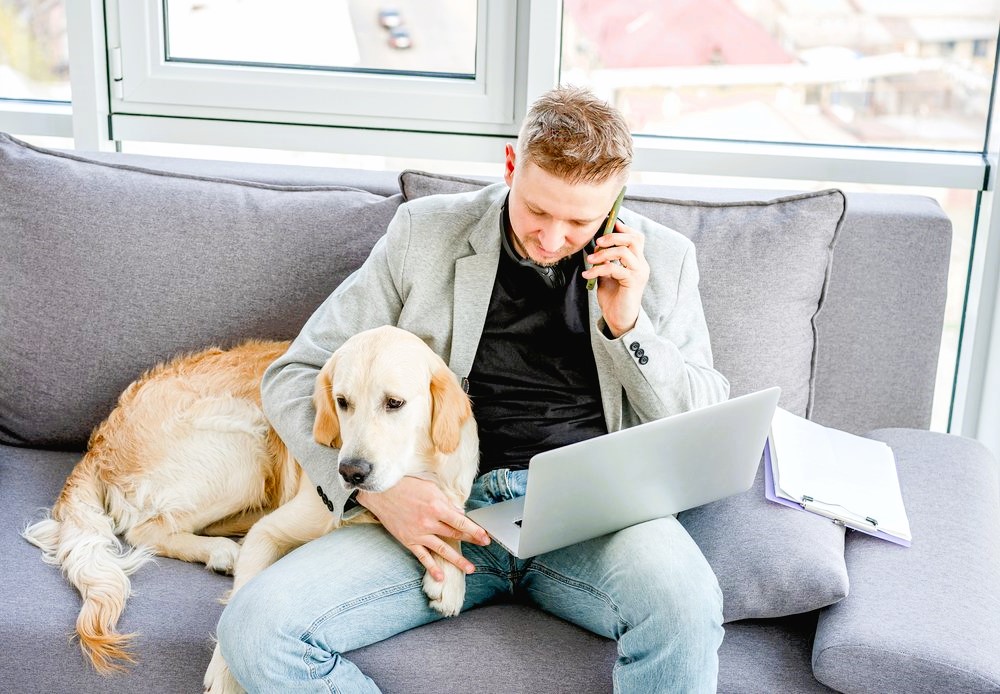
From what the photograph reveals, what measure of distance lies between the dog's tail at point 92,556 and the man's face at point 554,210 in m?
0.94

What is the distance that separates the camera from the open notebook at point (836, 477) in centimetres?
170

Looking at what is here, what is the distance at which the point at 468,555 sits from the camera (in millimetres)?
1660

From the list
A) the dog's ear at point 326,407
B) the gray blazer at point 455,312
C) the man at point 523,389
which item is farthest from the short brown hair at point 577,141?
the dog's ear at point 326,407

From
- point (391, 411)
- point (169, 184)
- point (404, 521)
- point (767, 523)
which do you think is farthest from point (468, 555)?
point (169, 184)

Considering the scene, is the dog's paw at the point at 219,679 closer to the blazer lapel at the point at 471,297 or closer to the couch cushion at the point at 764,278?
the blazer lapel at the point at 471,297

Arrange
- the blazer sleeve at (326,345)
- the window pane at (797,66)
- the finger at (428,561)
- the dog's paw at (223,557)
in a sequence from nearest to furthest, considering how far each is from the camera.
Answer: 1. the finger at (428,561)
2. the blazer sleeve at (326,345)
3. the dog's paw at (223,557)
4. the window pane at (797,66)

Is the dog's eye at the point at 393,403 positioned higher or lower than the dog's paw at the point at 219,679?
higher

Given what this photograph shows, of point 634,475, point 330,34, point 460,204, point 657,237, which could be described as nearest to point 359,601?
point 634,475

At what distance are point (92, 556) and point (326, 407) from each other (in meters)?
0.53

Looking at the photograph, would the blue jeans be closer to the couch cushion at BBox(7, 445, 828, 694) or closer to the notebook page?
the couch cushion at BBox(7, 445, 828, 694)

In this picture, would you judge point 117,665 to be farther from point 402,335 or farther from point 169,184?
point 169,184

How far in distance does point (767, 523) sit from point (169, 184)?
1495mm

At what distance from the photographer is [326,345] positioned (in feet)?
5.79

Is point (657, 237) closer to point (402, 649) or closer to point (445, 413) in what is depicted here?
point (445, 413)
